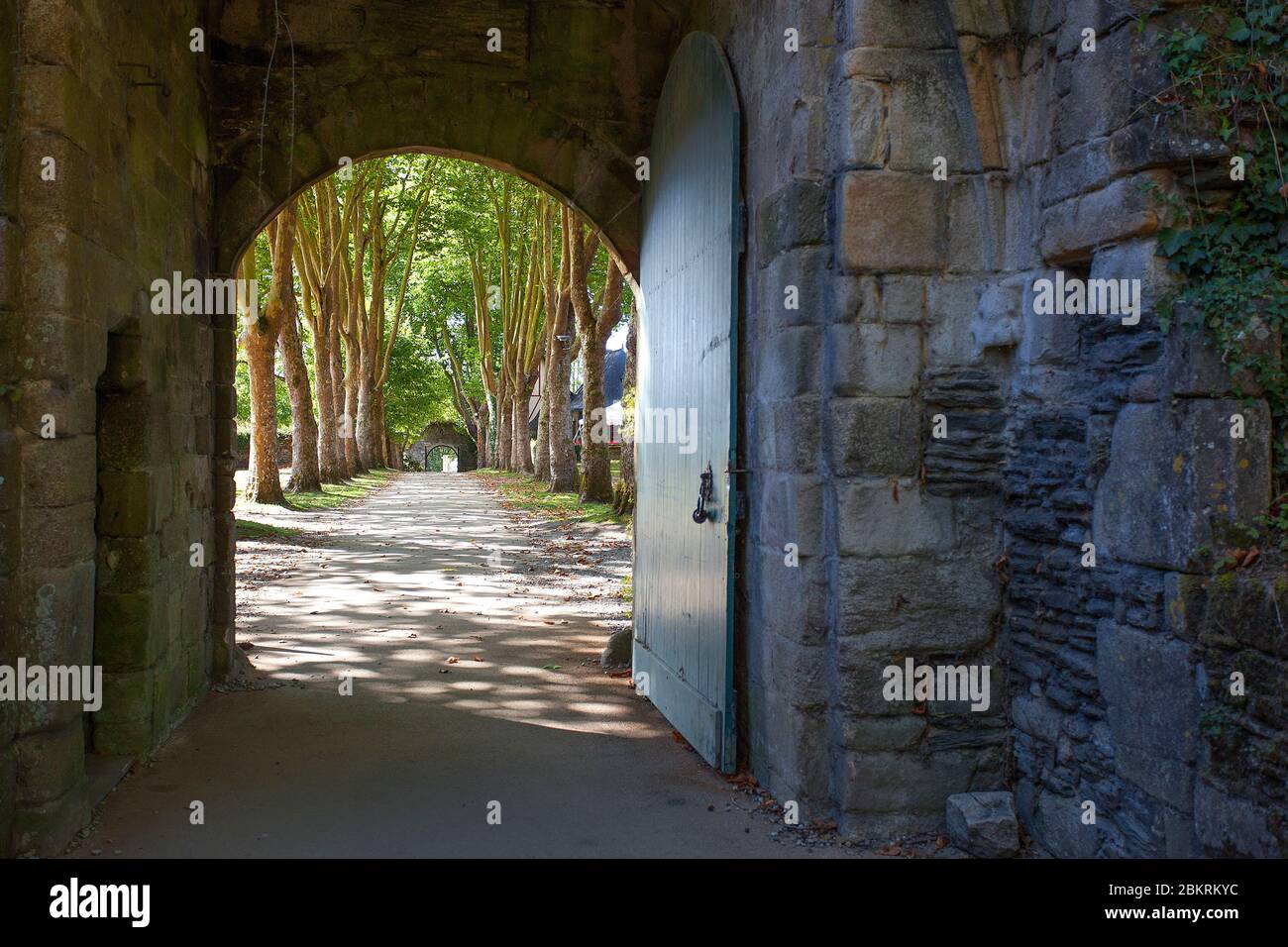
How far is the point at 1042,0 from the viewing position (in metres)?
4.18

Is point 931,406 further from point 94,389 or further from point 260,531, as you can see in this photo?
point 260,531

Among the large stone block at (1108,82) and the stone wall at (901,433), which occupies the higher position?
the large stone block at (1108,82)

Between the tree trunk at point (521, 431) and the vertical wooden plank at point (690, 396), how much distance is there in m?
22.0

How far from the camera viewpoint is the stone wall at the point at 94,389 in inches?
154

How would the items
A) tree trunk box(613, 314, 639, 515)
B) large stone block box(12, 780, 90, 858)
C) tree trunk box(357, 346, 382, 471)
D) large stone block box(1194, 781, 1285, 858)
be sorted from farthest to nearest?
1. tree trunk box(357, 346, 382, 471)
2. tree trunk box(613, 314, 639, 515)
3. large stone block box(12, 780, 90, 858)
4. large stone block box(1194, 781, 1285, 858)

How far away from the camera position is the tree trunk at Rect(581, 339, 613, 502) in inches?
671

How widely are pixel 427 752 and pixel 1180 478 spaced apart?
12.3 ft

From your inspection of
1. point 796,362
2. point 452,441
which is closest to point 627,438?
point 796,362

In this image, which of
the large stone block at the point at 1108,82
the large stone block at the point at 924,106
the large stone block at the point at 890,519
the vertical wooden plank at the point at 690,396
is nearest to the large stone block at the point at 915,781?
the large stone block at the point at 890,519

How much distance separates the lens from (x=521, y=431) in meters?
31.0

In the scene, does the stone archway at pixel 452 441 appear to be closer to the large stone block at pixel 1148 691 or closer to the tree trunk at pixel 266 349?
the tree trunk at pixel 266 349

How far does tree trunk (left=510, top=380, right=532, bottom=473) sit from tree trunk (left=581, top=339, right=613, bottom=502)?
10514 mm

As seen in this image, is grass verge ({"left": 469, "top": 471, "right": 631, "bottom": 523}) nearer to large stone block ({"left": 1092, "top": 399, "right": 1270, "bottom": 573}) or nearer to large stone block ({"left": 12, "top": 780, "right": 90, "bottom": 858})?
large stone block ({"left": 12, "top": 780, "right": 90, "bottom": 858})

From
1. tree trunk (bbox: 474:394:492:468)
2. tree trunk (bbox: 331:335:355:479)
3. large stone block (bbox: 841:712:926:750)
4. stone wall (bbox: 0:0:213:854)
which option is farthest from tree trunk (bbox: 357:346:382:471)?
large stone block (bbox: 841:712:926:750)
